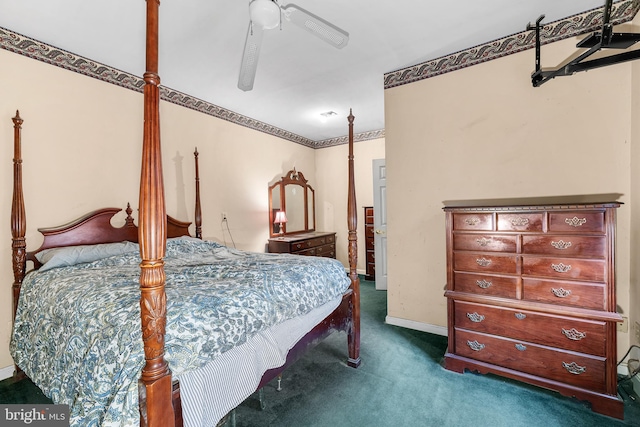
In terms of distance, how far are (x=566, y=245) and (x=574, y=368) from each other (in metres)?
0.80

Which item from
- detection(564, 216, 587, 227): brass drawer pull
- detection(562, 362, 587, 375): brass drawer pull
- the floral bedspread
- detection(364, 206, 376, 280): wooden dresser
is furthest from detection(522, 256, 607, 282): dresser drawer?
detection(364, 206, 376, 280): wooden dresser

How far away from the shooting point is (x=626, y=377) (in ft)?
7.09

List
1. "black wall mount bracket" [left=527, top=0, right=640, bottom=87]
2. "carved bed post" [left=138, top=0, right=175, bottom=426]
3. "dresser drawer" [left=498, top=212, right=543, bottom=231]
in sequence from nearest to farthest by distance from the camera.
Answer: "carved bed post" [left=138, top=0, right=175, bottom=426], "black wall mount bracket" [left=527, top=0, right=640, bottom=87], "dresser drawer" [left=498, top=212, right=543, bottom=231]

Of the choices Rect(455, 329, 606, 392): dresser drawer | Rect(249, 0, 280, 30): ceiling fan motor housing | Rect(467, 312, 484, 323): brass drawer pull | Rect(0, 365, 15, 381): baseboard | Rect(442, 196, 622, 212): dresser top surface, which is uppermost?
Rect(249, 0, 280, 30): ceiling fan motor housing

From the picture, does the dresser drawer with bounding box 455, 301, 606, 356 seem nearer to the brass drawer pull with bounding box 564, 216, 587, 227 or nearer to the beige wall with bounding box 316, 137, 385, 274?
the brass drawer pull with bounding box 564, 216, 587, 227

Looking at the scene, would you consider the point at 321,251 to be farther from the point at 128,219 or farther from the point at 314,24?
the point at 314,24

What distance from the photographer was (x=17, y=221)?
2301 mm

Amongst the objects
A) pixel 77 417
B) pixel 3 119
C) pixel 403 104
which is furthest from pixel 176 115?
pixel 77 417

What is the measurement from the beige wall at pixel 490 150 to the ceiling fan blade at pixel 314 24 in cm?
150

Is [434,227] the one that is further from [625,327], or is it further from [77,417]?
[77,417]

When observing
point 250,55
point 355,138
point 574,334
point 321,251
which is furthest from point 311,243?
point 574,334

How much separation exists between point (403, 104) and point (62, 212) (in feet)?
11.3

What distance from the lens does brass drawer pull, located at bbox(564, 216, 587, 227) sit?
190 cm

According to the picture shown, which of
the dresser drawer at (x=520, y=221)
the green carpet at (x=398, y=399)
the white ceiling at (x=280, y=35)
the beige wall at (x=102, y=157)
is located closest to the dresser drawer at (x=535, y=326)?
the green carpet at (x=398, y=399)
